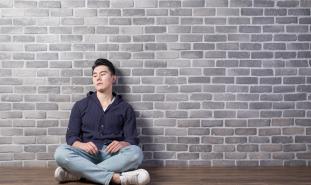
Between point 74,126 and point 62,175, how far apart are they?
0.47 meters

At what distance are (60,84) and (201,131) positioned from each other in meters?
1.41

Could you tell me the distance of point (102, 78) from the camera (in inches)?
134

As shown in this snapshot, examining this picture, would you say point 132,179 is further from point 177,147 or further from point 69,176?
point 177,147

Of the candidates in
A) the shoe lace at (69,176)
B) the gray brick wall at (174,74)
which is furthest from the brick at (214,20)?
the shoe lace at (69,176)

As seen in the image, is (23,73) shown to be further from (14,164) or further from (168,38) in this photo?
(168,38)

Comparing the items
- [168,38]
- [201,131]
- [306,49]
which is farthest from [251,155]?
[168,38]

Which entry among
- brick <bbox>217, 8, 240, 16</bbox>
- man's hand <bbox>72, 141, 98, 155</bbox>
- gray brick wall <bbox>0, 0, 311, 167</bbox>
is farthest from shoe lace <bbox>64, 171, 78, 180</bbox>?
brick <bbox>217, 8, 240, 16</bbox>

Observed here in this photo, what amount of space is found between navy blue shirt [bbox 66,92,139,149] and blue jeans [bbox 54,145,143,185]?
0.62ft

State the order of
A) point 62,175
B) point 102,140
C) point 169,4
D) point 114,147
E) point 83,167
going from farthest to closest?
point 169,4
point 102,140
point 114,147
point 62,175
point 83,167

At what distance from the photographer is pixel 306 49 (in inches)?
147

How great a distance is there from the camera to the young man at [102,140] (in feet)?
9.82

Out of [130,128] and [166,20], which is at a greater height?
[166,20]

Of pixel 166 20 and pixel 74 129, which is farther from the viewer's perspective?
pixel 166 20

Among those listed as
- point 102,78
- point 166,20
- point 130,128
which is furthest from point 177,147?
point 166,20
